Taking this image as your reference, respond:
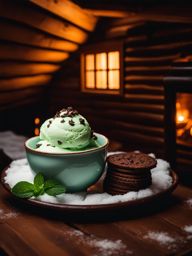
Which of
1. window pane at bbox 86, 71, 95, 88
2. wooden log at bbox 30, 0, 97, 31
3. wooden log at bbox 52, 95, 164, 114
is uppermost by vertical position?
wooden log at bbox 30, 0, 97, 31

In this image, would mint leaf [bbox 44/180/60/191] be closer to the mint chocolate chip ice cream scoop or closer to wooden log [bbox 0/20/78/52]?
the mint chocolate chip ice cream scoop

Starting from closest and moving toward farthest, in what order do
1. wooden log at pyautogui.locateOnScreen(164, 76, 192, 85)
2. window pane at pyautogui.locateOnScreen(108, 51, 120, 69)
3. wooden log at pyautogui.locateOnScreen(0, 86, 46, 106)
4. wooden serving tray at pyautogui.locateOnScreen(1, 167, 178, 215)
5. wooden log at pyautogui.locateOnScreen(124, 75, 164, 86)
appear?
wooden serving tray at pyautogui.locateOnScreen(1, 167, 178, 215) < wooden log at pyautogui.locateOnScreen(164, 76, 192, 85) < wooden log at pyautogui.locateOnScreen(124, 75, 164, 86) < window pane at pyautogui.locateOnScreen(108, 51, 120, 69) < wooden log at pyautogui.locateOnScreen(0, 86, 46, 106)

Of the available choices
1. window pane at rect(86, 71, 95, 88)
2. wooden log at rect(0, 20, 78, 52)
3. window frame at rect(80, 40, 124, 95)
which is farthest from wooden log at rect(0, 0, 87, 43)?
window pane at rect(86, 71, 95, 88)

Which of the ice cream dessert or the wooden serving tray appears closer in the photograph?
the wooden serving tray

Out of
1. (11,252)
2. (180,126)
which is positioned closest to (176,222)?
(11,252)

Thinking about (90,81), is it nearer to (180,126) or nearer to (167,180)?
(180,126)

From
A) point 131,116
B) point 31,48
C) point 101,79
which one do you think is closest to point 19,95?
point 31,48
